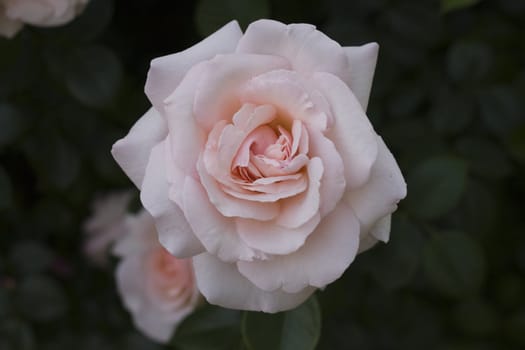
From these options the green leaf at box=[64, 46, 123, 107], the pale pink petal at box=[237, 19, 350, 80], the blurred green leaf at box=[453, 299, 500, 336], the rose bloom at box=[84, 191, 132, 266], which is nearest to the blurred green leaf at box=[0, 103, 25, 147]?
the green leaf at box=[64, 46, 123, 107]

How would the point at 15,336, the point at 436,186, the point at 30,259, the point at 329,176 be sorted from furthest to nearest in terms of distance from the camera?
the point at 30,259, the point at 15,336, the point at 436,186, the point at 329,176

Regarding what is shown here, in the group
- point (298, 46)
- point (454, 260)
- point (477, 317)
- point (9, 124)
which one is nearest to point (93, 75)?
point (9, 124)

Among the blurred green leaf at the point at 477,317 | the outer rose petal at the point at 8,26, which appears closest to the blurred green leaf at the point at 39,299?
the outer rose petal at the point at 8,26

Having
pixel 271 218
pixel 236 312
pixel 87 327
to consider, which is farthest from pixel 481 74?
pixel 87 327

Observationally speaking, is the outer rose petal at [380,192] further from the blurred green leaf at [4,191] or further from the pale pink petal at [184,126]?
the blurred green leaf at [4,191]

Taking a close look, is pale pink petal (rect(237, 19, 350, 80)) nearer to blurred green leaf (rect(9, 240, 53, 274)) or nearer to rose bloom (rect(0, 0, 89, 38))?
rose bloom (rect(0, 0, 89, 38))

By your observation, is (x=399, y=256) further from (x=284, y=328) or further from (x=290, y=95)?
(x=290, y=95)
